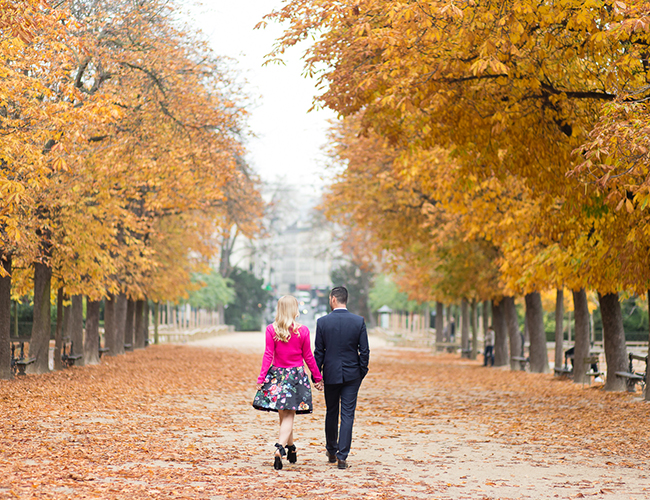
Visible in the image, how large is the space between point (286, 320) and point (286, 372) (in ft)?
1.76

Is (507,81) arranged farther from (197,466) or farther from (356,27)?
(197,466)

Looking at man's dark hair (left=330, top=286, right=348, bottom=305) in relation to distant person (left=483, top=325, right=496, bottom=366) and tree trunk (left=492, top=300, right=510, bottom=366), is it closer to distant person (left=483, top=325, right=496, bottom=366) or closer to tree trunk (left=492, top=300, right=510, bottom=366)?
tree trunk (left=492, top=300, right=510, bottom=366)

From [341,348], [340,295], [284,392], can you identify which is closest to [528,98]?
[340,295]

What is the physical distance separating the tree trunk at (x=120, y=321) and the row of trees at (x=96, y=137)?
219 inches

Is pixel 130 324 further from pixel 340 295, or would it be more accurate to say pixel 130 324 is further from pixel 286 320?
pixel 286 320

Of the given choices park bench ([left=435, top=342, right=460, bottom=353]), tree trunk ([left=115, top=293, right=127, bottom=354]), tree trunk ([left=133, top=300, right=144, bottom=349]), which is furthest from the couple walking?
park bench ([left=435, top=342, right=460, bottom=353])

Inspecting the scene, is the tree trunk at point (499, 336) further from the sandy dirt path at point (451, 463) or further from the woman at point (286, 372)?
the woman at point (286, 372)

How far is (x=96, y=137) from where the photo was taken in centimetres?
2108

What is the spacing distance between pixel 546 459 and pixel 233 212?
75.2ft

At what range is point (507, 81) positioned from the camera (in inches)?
490

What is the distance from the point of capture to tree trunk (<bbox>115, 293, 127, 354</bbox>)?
32969 millimetres

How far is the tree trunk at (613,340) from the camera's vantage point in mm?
19562

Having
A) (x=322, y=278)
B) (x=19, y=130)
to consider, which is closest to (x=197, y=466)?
(x=19, y=130)

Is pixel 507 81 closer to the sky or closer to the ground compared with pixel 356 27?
closer to the ground
